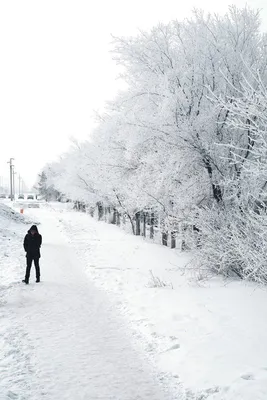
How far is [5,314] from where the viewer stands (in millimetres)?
7715

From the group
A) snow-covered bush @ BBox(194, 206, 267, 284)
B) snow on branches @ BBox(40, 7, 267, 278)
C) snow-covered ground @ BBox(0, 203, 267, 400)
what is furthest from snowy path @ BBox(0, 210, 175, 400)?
snow on branches @ BBox(40, 7, 267, 278)

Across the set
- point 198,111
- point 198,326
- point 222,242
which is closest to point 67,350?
point 198,326

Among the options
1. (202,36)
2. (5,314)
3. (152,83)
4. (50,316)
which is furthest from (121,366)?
(202,36)

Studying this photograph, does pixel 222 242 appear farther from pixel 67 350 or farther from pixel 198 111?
pixel 67 350

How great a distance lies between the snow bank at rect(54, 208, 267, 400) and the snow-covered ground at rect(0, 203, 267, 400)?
0.02 meters

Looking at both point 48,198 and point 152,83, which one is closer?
point 152,83

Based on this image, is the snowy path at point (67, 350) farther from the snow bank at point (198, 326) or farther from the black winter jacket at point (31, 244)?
the black winter jacket at point (31, 244)

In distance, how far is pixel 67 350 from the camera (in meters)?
5.97

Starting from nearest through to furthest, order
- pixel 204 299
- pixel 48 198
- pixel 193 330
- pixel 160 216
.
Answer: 1. pixel 193 330
2. pixel 204 299
3. pixel 160 216
4. pixel 48 198

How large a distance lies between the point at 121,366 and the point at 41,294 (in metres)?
4.54

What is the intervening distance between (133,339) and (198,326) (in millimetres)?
1296

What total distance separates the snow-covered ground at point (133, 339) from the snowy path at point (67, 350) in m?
0.02

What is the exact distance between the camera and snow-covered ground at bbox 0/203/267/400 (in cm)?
482

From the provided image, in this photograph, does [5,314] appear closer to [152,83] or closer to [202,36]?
[152,83]
